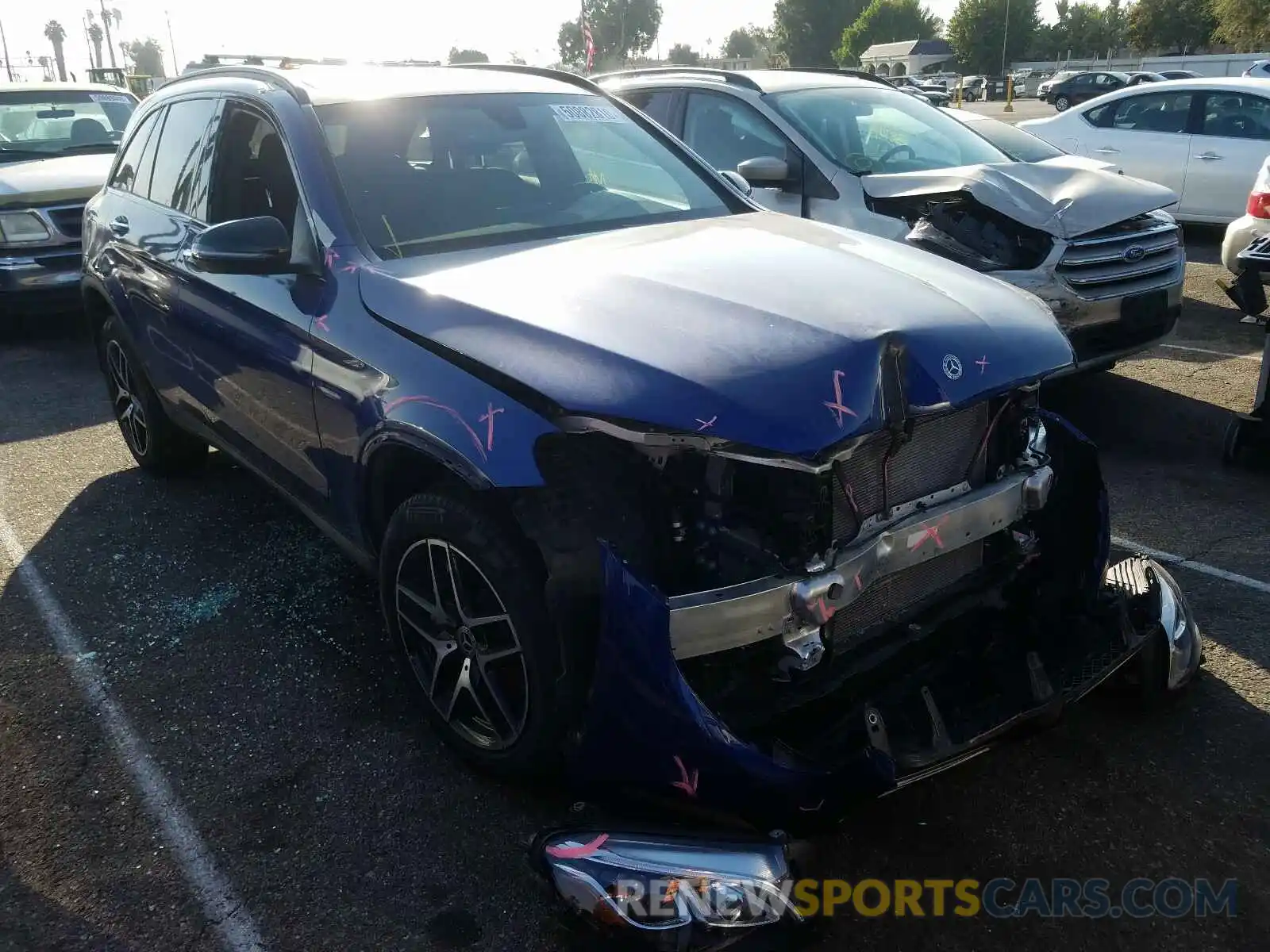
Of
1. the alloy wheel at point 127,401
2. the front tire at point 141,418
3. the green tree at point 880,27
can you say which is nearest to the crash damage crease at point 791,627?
the front tire at point 141,418

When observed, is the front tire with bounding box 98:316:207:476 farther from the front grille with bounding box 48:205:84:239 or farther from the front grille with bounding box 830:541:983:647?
the front grille with bounding box 830:541:983:647

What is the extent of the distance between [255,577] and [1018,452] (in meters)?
3.08

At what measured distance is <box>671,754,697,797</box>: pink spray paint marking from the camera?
224cm

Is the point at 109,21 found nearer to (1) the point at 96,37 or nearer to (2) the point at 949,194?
(1) the point at 96,37

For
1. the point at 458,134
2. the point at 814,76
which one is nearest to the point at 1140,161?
the point at 814,76

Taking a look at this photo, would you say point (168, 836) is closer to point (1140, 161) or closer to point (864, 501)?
point (864, 501)

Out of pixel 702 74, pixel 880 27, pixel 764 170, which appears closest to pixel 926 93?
pixel 702 74

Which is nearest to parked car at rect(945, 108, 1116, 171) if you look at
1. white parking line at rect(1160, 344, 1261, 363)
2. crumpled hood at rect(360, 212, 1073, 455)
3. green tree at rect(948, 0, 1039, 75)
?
white parking line at rect(1160, 344, 1261, 363)

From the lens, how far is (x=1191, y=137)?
1028 centimetres

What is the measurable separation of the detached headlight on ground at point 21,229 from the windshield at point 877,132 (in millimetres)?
5988

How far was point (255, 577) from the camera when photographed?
430cm

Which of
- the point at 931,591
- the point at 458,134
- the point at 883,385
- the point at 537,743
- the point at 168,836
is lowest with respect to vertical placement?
the point at 168,836

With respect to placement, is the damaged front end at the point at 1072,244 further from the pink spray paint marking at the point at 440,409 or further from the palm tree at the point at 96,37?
the palm tree at the point at 96,37

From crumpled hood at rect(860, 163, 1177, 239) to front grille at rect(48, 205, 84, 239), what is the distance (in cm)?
642
